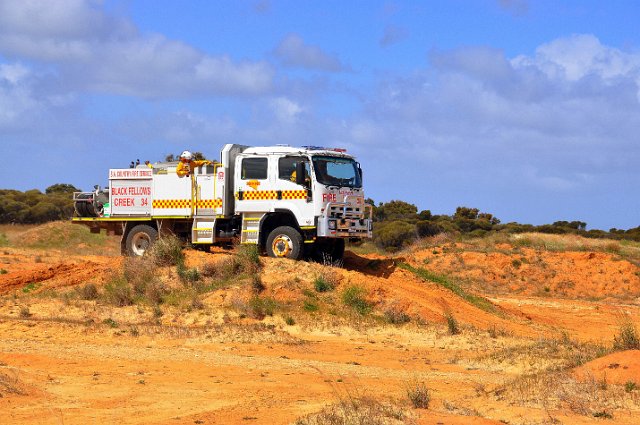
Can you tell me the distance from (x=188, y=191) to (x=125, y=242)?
119 inches

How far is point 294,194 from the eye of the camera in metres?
24.3

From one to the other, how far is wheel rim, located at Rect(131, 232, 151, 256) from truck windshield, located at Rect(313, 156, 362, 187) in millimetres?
6287

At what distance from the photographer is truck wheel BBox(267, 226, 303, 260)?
24.4 metres

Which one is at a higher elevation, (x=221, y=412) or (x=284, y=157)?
(x=284, y=157)

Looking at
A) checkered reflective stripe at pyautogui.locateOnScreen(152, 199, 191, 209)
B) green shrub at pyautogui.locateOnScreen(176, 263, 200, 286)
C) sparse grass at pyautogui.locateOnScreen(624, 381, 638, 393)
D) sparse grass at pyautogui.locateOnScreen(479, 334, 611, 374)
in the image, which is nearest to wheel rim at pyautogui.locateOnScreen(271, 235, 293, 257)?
green shrub at pyautogui.locateOnScreen(176, 263, 200, 286)

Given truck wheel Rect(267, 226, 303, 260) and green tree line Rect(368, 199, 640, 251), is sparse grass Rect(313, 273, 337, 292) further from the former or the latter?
green tree line Rect(368, 199, 640, 251)

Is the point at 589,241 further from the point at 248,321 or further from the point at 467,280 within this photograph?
the point at 248,321

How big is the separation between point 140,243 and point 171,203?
1.87 meters

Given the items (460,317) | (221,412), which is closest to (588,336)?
(460,317)

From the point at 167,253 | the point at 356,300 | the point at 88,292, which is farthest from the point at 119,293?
the point at 356,300

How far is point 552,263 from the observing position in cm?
3966

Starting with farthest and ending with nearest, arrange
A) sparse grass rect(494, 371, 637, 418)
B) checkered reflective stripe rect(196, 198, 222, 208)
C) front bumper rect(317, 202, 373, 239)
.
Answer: checkered reflective stripe rect(196, 198, 222, 208)
front bumper rect(317, 202, 373, 239)
sparse grass rect(494, 371, 637, 418)

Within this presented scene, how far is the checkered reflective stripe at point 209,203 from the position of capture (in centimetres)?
2570

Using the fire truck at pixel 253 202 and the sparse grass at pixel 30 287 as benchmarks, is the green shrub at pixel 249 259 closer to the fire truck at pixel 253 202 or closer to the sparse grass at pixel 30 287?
the fire truck at pixel 253 202
